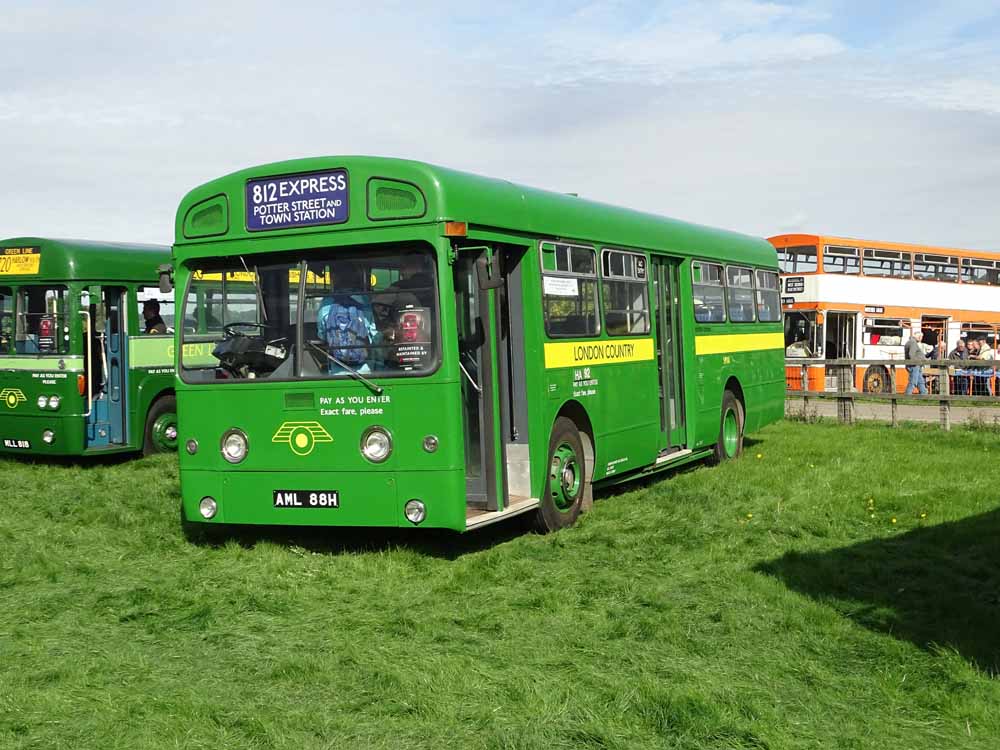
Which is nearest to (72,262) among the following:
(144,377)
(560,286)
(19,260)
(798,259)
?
(19,260)

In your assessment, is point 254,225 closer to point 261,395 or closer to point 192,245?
point 192,245

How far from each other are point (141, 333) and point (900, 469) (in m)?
9.61

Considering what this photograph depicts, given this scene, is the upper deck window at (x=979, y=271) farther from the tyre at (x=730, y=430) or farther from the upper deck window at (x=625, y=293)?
the upper deck window at (x=625, y=293)

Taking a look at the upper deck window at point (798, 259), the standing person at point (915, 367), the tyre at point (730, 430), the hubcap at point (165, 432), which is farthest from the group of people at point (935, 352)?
the hubcap at point (165, 432)

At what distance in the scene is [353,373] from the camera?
9672 mm

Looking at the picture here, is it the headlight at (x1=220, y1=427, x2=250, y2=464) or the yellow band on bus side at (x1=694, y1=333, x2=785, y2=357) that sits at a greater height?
the yellow band on bus side at (x1=694, y1=333, x2=785, y2=357)

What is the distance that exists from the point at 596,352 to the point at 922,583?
4.25m

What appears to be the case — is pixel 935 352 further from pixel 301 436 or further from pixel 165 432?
pixel 301 436

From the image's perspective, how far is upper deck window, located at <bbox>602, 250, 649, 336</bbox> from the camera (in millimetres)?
12680

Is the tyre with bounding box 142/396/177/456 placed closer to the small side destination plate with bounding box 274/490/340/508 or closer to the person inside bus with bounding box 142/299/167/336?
the person inside bus with bounding box 142/299/167/336

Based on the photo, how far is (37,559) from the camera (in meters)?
9.97

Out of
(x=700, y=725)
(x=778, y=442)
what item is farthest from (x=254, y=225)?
(x=778, y=442)

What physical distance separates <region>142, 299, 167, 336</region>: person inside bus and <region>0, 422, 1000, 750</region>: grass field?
15.3 ft

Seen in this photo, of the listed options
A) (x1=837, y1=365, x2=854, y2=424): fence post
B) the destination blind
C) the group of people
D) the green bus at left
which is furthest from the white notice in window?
the group of people
